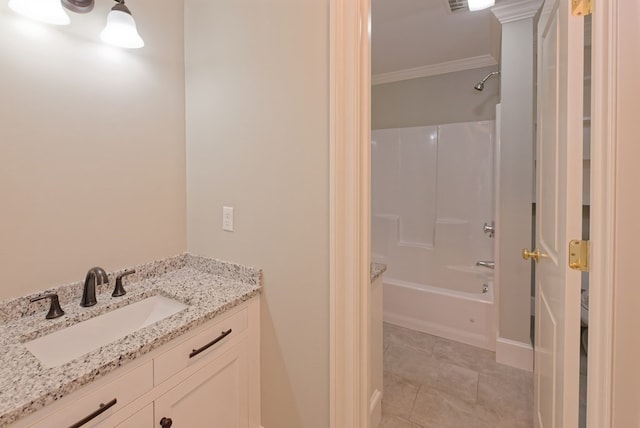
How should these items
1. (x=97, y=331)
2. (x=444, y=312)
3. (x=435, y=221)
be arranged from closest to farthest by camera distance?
1. (x=97, y=331)
2. (x=444, y=312)
3. (x=435, y=221)

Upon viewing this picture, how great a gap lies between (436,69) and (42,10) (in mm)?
3166

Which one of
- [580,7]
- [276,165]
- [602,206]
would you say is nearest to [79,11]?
[276,165]

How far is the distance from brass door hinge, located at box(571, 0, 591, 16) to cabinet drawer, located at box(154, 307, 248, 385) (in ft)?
5.13

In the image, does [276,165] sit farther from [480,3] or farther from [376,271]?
[480,3]

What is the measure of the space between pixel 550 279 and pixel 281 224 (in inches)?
43.2

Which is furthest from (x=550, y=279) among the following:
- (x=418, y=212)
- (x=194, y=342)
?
(x=418, y=212)

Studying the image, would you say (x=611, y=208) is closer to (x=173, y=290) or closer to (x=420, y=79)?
(x=173, y=290)

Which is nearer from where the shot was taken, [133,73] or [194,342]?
[194,342]

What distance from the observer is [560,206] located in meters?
0.98

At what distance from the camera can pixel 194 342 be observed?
1.07m

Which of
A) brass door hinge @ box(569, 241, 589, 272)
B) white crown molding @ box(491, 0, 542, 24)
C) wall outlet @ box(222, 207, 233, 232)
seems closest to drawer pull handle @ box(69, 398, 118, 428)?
wall outlet @ box(222, 207, 233, 232)

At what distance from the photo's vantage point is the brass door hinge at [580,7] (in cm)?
85

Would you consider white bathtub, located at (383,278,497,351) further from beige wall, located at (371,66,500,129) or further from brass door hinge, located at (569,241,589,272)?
beige wall, located at (371,66,500,129)

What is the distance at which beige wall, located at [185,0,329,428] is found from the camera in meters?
1.20
